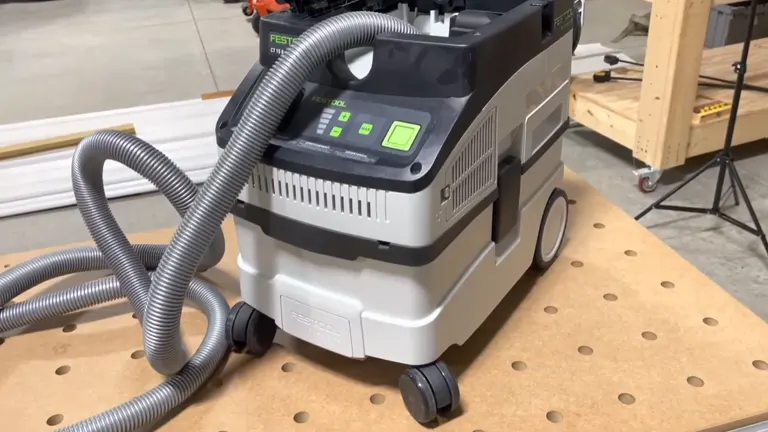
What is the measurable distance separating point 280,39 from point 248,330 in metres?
0.32

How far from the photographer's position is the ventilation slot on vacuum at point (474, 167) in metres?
0.69

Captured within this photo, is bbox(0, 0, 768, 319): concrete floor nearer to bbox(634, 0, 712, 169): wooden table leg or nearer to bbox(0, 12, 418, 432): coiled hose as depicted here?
bbox(634, 0, 712, 169): wooden table leg

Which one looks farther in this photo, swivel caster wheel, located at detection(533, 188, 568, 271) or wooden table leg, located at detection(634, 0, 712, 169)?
wooden table leg, located at detection(634, 0, 712, 169)

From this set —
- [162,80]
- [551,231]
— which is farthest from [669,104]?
[162,80]

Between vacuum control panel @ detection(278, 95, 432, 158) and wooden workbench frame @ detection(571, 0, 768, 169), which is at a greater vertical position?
vacuum control panel @ detection(278, 95, 432, 158)

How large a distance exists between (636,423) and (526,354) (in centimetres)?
15

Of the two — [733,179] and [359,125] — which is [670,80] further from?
[359,125]

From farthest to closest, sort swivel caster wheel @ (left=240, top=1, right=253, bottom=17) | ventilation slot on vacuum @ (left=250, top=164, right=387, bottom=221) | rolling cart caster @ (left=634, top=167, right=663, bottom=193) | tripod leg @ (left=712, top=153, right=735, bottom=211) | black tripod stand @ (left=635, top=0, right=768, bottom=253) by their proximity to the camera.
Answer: swivel caster wheel @ (left=240, top=1, right=253, bottom=17), rolling cart caster @ (left=634, top=167, right=663, bottom=193), tripod leg @ (left=712, top=153, right=735, bottom=211), black tripod stand @ (left=635, top=0, right=768, bottom=253), ventilation slot on vacuum @ (left=250, top=164, right=387, bottom=221)

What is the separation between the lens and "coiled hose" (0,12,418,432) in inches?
27.0

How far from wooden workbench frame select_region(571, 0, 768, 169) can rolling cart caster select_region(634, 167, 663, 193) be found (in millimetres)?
21

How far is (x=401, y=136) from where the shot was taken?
0.67 m

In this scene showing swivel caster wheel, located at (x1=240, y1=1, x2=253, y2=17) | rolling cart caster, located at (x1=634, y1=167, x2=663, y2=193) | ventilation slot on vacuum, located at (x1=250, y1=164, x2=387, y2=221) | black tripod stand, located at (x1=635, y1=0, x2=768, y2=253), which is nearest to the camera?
ventilation slot on vacuum, located at (x1=250, y1=164, x2=387, y2=221)

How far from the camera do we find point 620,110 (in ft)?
6.21

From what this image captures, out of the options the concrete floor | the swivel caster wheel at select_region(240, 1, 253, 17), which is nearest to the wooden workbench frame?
the concrete floor
